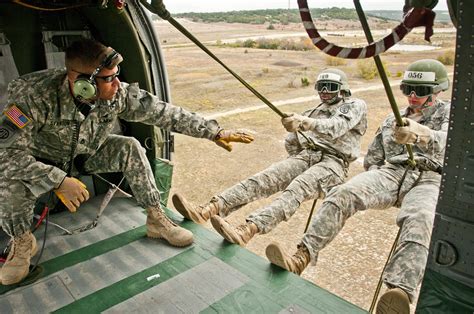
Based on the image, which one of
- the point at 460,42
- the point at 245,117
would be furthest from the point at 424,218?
the point at 245,117

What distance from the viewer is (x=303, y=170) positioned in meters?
4.23

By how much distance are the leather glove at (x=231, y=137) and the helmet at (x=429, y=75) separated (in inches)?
63.2

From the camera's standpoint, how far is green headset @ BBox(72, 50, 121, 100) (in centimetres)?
292

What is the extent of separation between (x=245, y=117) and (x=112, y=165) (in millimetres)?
9537

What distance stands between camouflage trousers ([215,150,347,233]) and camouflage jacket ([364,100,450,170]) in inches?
15.1

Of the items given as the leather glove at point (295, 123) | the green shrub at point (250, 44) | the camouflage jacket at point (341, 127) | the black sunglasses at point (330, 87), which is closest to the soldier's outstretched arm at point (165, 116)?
the leather glove at point (295, 123)

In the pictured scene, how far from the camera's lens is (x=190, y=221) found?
389 cm

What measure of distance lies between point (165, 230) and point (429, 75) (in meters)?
2.73

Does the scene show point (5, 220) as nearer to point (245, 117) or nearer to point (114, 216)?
point (114, 216)

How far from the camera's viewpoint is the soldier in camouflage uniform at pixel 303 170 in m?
3.66

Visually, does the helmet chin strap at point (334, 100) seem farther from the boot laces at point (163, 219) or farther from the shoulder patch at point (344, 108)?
the boot laces at point (163, 219)

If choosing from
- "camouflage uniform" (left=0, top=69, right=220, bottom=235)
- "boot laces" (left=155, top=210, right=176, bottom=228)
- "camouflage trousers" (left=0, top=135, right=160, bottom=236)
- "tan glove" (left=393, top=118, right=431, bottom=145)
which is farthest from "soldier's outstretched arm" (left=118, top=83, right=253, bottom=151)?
"tan glove" (left=393, top=118, right=431, bottom=145)

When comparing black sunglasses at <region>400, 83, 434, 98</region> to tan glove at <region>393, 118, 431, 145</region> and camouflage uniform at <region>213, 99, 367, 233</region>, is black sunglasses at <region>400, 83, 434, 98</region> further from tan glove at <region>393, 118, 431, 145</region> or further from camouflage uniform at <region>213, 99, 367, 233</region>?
tan glove at <region>393, 118, 431, 145</region>

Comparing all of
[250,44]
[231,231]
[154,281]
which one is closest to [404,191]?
[231,231]
